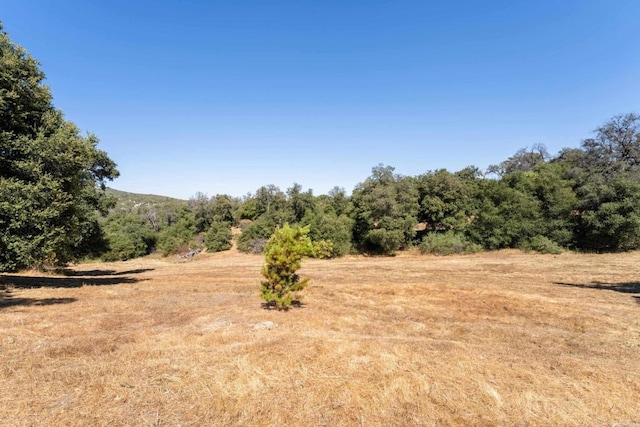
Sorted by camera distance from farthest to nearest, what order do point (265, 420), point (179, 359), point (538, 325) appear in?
point (538, 325)
point (179, 359)
point (265, 420)

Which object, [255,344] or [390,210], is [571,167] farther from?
[255,344]

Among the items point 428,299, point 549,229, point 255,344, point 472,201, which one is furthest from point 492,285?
point 472,201

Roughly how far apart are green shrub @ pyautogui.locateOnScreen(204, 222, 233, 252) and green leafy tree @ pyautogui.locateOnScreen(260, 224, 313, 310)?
45.7 meters

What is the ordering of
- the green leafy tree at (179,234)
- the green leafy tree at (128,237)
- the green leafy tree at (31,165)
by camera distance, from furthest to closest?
the green leafy tree at (179,234) → the green leafy tree at (128,237) → the green leafy tree at (31,165)

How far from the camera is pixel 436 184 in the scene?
145 ft

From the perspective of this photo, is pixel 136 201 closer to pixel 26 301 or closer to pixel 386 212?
pixel 386 212

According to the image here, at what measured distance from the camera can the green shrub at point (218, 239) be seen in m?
54.4

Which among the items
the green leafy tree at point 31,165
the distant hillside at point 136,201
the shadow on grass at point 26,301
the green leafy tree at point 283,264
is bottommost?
the shadow on grass at point 26,301

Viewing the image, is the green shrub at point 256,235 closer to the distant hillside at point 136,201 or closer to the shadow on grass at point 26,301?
the shadow on grass at point 26,301

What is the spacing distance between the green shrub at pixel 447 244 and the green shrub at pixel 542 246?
5370 millimetres

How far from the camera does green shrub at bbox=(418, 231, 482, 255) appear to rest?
40.4 metres

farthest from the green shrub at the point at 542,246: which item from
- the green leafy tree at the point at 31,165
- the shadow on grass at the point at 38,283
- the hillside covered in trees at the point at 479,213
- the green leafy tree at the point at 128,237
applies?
the green leafy tree at the point at 128,237

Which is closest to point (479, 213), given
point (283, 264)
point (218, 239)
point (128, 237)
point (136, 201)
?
point (283, 264)

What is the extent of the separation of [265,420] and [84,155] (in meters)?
15.9
